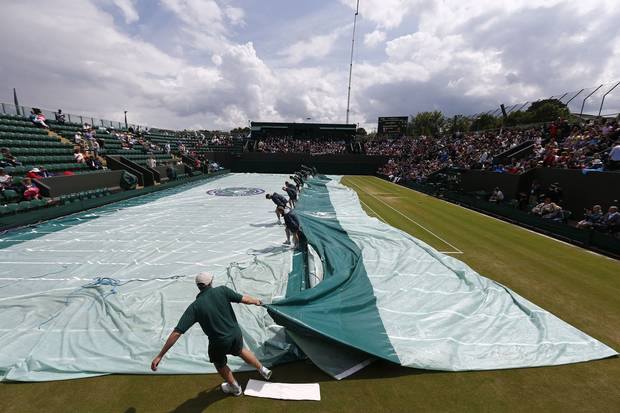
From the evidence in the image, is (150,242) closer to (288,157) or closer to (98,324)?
(98,324)

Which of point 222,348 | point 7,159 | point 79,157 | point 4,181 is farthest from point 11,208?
point 222,348

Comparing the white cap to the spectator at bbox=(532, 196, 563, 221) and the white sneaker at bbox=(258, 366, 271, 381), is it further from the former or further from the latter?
the spectator at bbox=(532, 196, 563, 221)

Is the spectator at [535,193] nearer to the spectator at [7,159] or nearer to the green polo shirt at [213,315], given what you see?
the green polo shirt at [213,315]

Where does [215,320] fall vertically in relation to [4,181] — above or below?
below

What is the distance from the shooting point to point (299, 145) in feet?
184

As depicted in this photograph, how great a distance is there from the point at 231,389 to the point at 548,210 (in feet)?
58.0

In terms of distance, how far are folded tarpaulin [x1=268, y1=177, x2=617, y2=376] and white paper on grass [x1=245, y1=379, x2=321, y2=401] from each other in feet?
1.62

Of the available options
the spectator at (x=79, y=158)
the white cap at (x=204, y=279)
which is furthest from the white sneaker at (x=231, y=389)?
the spectator at (x=79, y=158)

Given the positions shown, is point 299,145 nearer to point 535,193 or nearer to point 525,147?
→ point 525,147

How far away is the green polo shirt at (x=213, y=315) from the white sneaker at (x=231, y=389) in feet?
3.16

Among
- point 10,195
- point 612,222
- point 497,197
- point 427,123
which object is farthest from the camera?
point 427,123

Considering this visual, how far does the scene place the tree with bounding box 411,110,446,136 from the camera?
9925 cm

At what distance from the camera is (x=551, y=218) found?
1496cm

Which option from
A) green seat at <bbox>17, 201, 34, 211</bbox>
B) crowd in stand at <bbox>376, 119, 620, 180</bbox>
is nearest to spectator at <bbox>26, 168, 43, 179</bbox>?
green seat at <bbox>17, 201, 34, 211</bbox>
